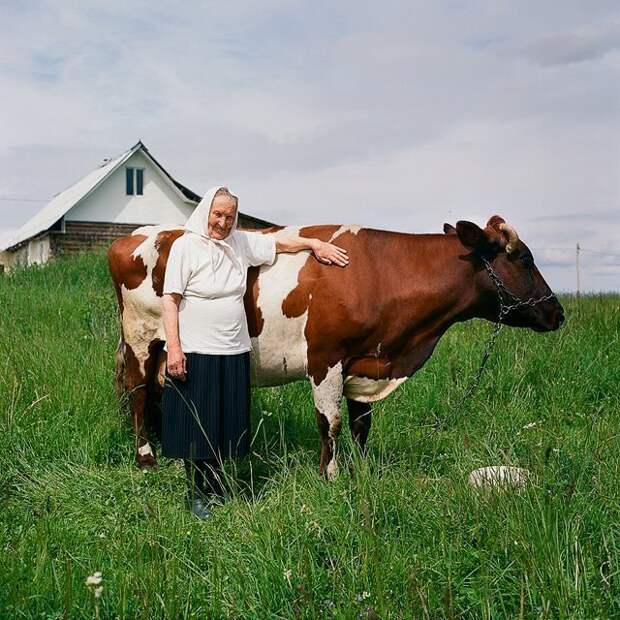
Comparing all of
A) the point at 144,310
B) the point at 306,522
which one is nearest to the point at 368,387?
the point at 144,310

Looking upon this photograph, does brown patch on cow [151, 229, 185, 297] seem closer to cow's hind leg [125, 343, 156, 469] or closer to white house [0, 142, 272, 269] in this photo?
cow's hind leg [125, 343, 156, 469]

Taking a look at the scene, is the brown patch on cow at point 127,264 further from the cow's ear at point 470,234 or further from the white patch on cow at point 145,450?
the cow's ear at point 470,234

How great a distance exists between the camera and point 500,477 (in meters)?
4.09

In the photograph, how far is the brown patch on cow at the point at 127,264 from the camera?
20.7 ft

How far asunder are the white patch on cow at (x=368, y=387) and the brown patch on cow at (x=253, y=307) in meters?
0.73

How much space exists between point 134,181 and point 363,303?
26587mm

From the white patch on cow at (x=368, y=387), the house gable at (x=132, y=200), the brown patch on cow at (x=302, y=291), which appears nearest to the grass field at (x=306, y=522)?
the white patch on cow at (x=368, y=387)

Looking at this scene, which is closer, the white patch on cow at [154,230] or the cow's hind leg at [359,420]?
the cow's hind leg at [359,420]

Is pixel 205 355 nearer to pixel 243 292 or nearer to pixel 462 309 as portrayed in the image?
pixel 243 292

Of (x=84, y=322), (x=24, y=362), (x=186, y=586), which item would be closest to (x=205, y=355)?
(x=186, y=586)

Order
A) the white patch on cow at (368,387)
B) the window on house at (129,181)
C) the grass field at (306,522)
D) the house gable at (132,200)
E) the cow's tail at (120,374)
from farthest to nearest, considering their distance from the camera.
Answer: the window on house at (129,181)
the house gable at (132,200)
the cow's tail at (120,374)
the white patch on cow at (368,387)
the grass field at (306,522)

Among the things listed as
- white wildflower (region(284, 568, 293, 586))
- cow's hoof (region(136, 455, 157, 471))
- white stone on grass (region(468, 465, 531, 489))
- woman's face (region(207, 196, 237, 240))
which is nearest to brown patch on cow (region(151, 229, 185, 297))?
woman's face (region(207, 196, 237, 240))

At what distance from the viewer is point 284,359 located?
19.2 ft

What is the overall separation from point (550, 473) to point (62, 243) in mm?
27022
